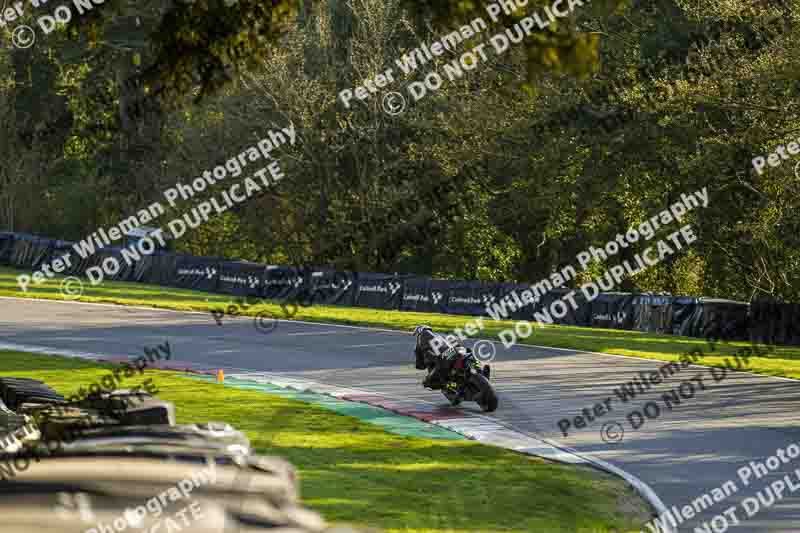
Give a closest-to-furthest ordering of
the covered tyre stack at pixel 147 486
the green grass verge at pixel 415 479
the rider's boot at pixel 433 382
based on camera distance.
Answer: the covered tyre stack at pixel 147 486, the green grass verge at pixel 415 479, the rider's boot at pixel 433 382

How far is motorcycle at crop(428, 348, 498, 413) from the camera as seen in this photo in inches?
729

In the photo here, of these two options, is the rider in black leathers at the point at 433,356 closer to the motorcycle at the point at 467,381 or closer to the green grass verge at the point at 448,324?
the motorcycle at the point at 467,381

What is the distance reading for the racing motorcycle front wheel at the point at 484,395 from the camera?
18.5 metres

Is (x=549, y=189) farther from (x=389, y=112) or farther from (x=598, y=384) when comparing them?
(x=598, y=384)

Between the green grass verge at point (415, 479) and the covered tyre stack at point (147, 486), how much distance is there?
3.07 m

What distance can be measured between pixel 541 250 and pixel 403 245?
5917 millimetres

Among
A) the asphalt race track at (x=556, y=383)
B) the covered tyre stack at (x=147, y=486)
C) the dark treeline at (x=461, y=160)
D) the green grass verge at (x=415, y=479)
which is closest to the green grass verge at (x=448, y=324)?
the asphalt race track at (x=556, y=383)

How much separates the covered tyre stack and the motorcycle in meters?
10.1

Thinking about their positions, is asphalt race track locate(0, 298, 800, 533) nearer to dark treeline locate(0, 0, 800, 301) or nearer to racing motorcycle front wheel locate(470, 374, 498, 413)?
racing motorcycle front wheel locate(470, 374, 498, 413)

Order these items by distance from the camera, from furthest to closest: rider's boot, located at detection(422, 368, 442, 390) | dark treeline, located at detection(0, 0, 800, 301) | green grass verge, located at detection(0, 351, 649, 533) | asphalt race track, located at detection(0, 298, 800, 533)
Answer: dark treeline, located at detection(0, 0, 800, 301) < rider's boot, located at detection(422, 368, 442, 390) < asphalt race track, located at detection(0, 298, 800, 533) < green grass verge, located at detection(0, 351, 649, 533)

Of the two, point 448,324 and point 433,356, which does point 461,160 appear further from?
point 433,356

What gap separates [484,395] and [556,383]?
13.3 ft

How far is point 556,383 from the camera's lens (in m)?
22.2

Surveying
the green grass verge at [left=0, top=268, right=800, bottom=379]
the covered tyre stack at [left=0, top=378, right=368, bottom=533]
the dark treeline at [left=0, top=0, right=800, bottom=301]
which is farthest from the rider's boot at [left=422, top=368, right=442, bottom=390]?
the dark treeline at [left=0, top=0, right=800, bottom=301]
